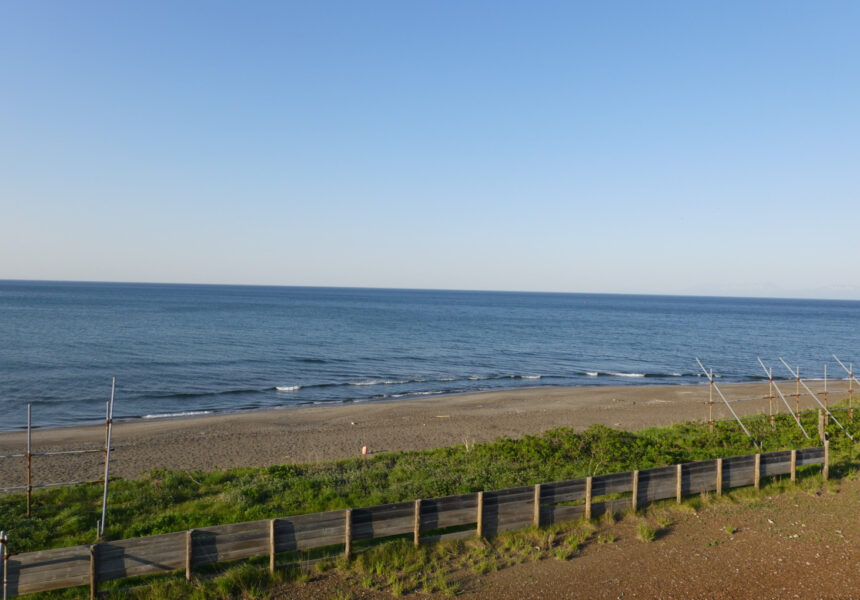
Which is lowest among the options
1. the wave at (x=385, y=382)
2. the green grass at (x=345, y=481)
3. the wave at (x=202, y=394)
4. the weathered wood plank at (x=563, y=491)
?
the wave at (x=202, y=394)

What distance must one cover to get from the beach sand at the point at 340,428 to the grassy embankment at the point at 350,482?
4542 mm

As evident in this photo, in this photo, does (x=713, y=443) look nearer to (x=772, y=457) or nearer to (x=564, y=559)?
(x=772, y=457)

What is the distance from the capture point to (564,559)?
11.6m

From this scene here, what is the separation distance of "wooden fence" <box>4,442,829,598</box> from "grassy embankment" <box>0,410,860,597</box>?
0.61m

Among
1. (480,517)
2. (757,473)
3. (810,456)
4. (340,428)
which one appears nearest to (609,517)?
(480,517)

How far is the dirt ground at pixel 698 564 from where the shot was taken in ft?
33.9

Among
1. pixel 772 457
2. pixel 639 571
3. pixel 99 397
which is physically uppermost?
pixel 772 457

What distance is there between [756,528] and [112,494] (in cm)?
1679

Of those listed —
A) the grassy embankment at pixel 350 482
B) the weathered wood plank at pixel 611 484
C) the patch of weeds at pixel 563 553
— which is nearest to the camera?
the patch of weeds at pixel 563 553

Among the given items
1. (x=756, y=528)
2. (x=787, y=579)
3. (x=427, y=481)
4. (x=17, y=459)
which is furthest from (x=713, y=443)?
(x=17, y=459)

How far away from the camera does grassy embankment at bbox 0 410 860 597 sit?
1259cm

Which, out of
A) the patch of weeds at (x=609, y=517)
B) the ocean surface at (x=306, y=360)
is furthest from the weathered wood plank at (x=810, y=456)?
the ocean surface at (x=306, y=360)

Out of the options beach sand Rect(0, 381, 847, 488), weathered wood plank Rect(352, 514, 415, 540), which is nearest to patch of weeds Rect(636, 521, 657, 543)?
weathered wood plank Rect(352, 514, 415, 540)

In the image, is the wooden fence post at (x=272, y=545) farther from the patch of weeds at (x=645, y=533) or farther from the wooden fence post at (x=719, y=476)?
the wooden fence post at (x=719, y=476)
